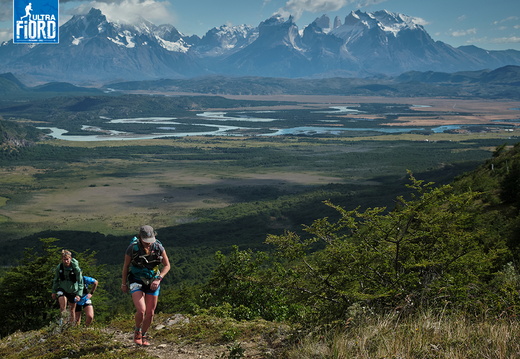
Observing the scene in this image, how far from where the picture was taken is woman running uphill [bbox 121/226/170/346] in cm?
1121

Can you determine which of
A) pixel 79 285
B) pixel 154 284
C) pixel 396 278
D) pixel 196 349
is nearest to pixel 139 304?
pixel 154 284

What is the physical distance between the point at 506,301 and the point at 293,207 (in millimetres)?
97235

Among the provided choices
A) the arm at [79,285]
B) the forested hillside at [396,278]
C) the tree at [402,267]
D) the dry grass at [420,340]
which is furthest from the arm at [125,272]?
the dry grass at [420,340]

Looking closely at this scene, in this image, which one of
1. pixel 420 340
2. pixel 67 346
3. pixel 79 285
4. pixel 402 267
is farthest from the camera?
pixel 79 285

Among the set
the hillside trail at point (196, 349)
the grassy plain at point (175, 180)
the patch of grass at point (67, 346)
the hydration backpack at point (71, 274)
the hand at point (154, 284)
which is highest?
the hand at point (154, 284)

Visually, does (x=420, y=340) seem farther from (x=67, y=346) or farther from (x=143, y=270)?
(x=67, y=346)

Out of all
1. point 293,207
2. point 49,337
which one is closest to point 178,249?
point 293,207

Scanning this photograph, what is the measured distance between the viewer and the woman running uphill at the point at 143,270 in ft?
36.8

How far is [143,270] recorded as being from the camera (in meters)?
11.3

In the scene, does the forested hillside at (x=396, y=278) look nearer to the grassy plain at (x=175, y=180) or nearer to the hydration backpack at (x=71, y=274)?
the hydration backpack at (x=71, y=274)

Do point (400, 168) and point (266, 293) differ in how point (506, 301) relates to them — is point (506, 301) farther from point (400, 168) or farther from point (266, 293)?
point (400, 168)

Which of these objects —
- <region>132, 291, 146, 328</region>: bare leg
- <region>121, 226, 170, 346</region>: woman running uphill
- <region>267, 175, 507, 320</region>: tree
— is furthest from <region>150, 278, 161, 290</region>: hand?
<region>267, 175, 507, 320</region>: tree

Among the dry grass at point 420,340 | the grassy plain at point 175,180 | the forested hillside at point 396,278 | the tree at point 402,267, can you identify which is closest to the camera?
the dry grass at point 420,340

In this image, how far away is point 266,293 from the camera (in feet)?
60.0
